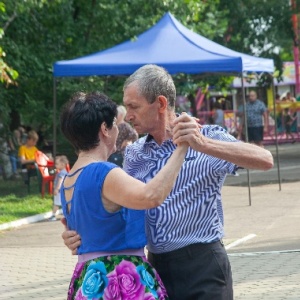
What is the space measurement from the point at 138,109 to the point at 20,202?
569 inches

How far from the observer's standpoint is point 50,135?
1046 inches

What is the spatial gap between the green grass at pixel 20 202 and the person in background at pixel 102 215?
11240 millimetres

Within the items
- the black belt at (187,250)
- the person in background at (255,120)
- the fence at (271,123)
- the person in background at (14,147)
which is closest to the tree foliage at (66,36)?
the person in background at (14,147)

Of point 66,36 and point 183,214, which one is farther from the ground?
point 66,36

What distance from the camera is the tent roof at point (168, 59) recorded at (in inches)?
658

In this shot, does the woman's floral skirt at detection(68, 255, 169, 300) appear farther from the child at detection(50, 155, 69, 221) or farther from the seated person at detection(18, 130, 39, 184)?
the seated person at detection(18, 130, 39, 184)

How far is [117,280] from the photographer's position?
383 centimetres

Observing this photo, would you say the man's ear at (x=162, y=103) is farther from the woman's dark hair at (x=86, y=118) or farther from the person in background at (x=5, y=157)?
the person in background at (x=5, y=157)

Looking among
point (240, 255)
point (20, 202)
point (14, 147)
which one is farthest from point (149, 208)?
point (14, 147)

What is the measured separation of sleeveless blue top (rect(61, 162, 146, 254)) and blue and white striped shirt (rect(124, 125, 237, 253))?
0.09 meters

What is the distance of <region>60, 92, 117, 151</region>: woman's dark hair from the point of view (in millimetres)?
3889

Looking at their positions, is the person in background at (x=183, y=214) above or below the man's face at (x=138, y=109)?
below

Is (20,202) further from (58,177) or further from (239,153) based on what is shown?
(239,153)

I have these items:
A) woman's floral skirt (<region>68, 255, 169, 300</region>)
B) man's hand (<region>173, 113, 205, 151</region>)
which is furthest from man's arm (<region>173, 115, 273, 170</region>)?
woman's floral skirt (<region>68, 255, 169, 300</region>)
